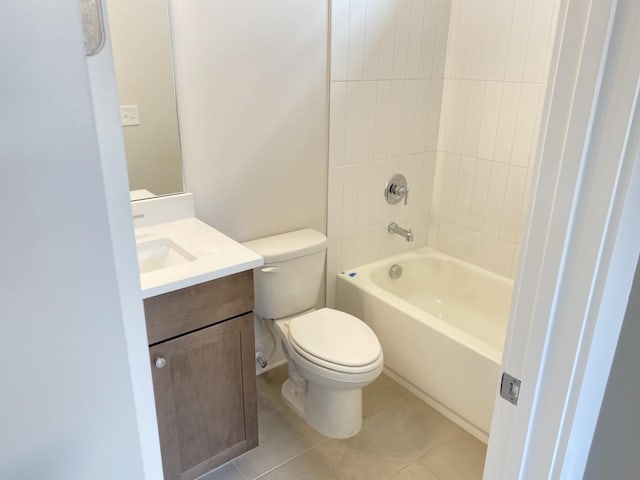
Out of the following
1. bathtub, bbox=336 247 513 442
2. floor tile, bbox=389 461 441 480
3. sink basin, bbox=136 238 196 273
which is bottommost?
floor tile, bbox=389 461 441 480

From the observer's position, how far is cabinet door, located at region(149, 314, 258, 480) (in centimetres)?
162

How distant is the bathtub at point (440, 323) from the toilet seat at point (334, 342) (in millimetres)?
328

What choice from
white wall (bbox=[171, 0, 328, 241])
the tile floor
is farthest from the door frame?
white wall (bbox=[171, 0, 328, 241])

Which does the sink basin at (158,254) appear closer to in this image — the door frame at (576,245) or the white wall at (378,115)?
the white wall at (378,115)

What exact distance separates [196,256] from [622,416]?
1.30 metres

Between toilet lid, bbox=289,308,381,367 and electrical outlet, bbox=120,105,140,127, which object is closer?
electrical outlet, bbox=120,105,140,127

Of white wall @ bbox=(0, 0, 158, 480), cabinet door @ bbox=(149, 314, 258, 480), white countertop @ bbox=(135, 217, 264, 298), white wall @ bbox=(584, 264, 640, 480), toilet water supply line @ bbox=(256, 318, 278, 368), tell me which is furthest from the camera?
toilet water supply line @ bbox=(256, 318, 278, 368)

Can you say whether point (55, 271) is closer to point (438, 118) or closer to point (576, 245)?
point (576, 245)

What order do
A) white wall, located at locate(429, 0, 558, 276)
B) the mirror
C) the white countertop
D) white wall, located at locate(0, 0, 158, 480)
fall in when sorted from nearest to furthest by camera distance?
white wall, located at locate(0, 0, 158, 480) → the white countertop → the mirror → white wall, located at locate(429, 0, 558, 276)

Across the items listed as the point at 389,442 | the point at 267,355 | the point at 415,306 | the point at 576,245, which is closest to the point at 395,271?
the point at 415,306

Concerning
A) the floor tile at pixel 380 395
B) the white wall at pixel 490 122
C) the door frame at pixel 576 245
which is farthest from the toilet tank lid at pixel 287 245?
the door frame at pixel 576 245

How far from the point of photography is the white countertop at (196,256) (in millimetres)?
1495

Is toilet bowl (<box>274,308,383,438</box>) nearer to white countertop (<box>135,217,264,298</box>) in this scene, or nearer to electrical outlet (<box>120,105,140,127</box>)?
white countertop (<box>135,217,264,298</box>)

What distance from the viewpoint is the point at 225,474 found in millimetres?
1933
